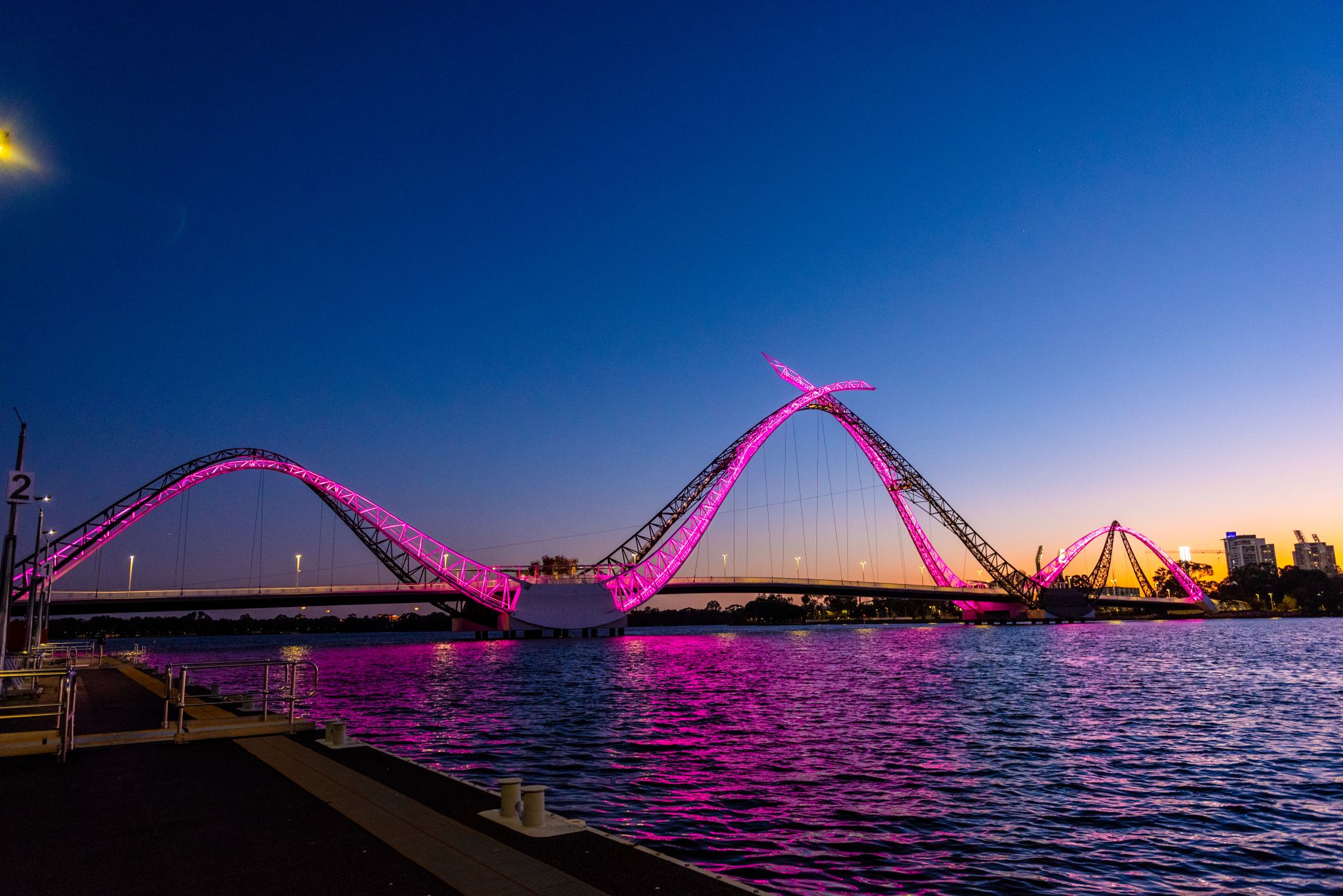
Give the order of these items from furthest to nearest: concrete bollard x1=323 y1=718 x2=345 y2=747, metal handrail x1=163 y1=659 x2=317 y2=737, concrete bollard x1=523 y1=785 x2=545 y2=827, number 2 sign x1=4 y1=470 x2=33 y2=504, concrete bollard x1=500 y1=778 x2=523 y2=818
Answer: number 2 sign x1=4 y1=470 x2=33 y2=504, metal handrail x1=163 y1=659 x2=317 y2=737, concrete bollard x1=323 y1=718 x2=345 y2=747, concrete bollard x1=500 y1=778 x2=523 y2=818, concrete bollard x1=523 y1=785 x2=545 y2=827

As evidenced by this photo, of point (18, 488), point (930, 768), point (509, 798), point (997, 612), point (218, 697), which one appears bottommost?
point (997, 612)

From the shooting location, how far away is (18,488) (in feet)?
70.6

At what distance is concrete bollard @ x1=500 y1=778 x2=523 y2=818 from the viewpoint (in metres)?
9.54

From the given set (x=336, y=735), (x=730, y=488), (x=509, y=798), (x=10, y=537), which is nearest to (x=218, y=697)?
(x=10, y=537)

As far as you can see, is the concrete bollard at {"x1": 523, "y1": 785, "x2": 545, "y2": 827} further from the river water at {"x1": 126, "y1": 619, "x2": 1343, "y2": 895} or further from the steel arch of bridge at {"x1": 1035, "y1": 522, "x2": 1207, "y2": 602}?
the steel arch of bridge at {"x1": 1035, "y1": 522, "x2": 1207, "y2": 602}

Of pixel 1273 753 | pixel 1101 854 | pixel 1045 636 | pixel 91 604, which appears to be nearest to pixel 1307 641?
pixel 1045 636

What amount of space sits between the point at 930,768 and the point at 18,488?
24512 mm

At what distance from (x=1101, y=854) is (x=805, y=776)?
6678mm

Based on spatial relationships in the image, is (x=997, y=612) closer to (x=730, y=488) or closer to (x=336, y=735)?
(x=730, y=488)

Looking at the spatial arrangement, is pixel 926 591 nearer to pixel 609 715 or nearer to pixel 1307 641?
pixel 1307 641

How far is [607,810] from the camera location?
14.5m

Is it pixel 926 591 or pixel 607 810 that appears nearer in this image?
pixel 607 810

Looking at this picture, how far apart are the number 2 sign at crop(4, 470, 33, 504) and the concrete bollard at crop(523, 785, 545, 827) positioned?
772 inches

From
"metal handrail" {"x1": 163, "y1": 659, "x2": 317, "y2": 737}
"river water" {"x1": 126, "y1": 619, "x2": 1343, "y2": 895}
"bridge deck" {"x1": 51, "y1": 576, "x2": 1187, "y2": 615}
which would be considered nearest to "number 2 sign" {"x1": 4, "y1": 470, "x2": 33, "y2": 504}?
"metal handrail" {"x1": 163, "y1": 659, "x2": 317, "y2": 737}
